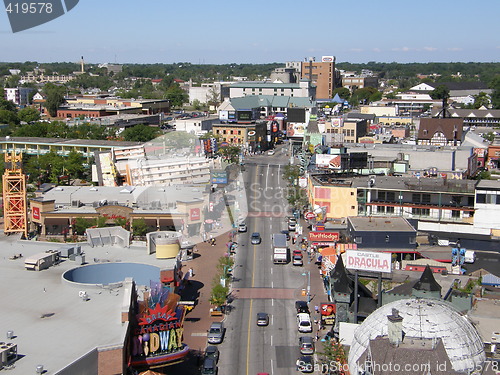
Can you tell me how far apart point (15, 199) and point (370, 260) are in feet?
97.1

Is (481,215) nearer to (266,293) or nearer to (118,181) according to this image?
(266,293)

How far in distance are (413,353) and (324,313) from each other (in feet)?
55.2

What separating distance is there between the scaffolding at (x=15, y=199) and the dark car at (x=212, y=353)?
20.6 meters

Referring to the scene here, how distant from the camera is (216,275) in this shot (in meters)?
49.8

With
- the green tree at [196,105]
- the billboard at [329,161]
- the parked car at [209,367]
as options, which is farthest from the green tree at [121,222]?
the green tree at [196,105]

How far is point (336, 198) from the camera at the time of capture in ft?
209

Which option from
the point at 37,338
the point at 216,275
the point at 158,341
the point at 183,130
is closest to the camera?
the point at 37,338

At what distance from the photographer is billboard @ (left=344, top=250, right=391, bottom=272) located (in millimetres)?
36062

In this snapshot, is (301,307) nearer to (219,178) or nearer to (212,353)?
(212,353)

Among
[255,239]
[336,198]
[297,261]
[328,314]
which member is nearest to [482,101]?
[336,198]

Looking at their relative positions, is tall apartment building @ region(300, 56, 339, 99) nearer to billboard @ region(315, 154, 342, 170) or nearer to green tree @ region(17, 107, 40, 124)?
green tree @ region(17, 107, 40, 124)

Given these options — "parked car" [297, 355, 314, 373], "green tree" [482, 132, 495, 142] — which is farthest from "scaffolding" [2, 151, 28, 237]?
"green tree" [482, 132, 495, 142]

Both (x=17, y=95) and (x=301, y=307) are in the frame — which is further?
(x=17, y=95)

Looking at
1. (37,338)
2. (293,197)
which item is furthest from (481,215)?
(37,338)
